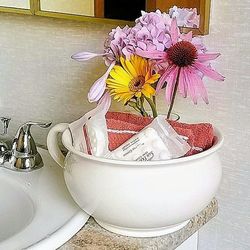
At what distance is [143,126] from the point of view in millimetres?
752

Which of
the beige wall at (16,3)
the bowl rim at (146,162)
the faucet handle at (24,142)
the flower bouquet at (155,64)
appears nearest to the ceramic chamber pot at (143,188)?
the bowl rim at (146,162)

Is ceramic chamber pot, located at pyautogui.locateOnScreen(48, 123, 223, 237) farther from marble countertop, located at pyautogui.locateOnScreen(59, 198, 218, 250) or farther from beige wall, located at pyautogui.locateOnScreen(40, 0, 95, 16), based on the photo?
beige wall, located at pyautogui.locateOnScreen(40, 0, 95, 16)

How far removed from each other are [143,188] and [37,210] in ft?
0.76

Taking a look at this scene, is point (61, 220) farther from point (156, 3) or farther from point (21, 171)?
point (156, 3)

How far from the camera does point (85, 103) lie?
3.40 ft

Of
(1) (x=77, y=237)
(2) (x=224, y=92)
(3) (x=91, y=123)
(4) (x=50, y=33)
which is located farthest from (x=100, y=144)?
(4) (x=50, y=33)

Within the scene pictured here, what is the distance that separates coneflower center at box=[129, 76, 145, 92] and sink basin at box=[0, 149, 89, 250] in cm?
22

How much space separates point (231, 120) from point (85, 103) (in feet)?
1.07

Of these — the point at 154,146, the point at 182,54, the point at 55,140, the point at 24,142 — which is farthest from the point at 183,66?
the point at 24,142

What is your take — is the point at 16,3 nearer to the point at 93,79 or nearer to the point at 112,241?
the point at 93,79

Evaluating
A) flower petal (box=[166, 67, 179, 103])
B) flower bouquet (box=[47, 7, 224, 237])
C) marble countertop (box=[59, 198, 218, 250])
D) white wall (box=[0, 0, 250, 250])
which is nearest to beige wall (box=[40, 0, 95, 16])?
white wall (box=[0, 0, 250, 250])

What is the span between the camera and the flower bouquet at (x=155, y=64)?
71 cm

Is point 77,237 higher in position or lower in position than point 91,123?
lower

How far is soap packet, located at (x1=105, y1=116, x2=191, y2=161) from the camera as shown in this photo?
2.25 ft
